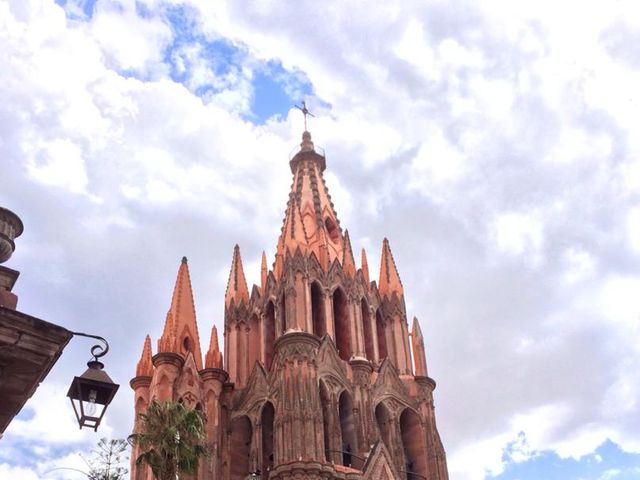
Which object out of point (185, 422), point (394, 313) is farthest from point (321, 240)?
point (185, 422)

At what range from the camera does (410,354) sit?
131 ft

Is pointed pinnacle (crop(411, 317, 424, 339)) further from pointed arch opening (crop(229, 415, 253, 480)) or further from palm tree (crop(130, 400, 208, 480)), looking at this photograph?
palm tree (crop(130, 400, 208, 480))

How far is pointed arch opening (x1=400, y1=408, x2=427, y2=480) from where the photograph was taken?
34.9 metres

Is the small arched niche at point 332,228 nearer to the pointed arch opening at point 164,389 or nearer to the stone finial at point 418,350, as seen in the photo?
the stone finial at point 418,350

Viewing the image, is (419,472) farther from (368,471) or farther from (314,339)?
A: (314,339)

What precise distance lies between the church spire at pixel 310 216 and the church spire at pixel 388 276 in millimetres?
2715

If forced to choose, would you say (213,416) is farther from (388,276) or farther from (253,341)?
(388,276)

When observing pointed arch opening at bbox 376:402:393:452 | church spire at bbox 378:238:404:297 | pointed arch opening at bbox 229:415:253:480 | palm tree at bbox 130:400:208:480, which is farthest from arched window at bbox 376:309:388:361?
palm tree at bbox 130:400:208:480

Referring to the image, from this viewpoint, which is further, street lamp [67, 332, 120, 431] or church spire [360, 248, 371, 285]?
church spire [360, 248, 371, 285]

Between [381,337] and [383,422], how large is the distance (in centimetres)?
587

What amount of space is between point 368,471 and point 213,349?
1001 centimetres

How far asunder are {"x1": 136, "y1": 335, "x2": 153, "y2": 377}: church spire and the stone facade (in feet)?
0.18

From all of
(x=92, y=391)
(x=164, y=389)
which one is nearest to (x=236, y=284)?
(x=164, y=389)

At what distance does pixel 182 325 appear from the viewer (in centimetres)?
3788
